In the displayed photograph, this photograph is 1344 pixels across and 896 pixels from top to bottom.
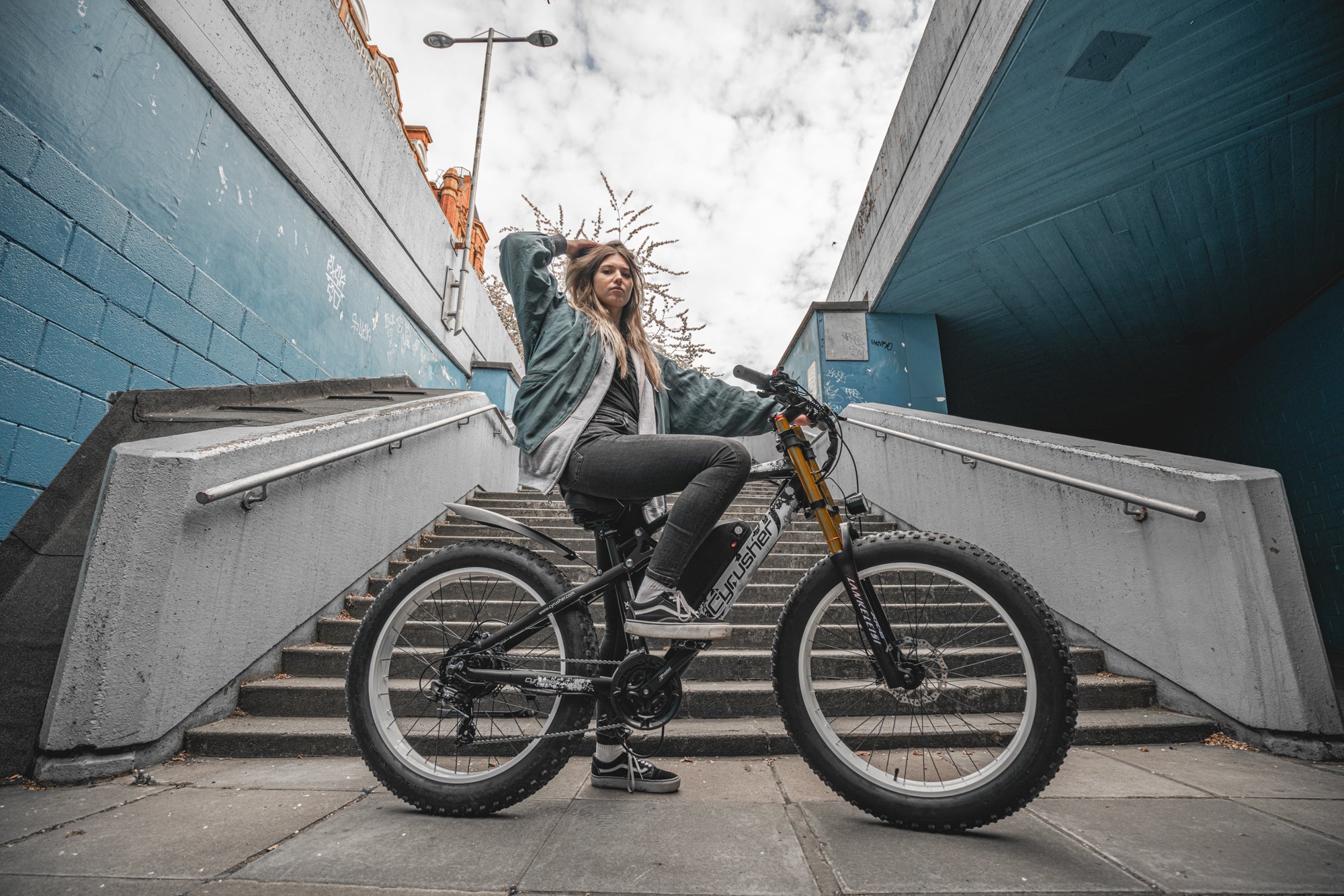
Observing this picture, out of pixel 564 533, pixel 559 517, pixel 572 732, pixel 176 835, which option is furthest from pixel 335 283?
pixel 572 732

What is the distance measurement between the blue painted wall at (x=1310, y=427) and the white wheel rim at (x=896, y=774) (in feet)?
22.9

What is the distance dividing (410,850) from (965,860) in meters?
1.28

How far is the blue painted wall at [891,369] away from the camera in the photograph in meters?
7.26

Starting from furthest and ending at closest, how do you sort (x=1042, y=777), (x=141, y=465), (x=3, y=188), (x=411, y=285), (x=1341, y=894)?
1. (x=411, y=285)
2. (x=3, y=188)
3. (x=141, y=465)
4. (x=1042, y=777)
5. (x=1341, y=894)

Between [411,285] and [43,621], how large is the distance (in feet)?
19.6

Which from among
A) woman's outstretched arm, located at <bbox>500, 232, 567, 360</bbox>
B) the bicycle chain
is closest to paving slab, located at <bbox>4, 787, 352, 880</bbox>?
the bicycle chain

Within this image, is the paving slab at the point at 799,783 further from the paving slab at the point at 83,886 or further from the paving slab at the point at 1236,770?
the paving slab at the point at 83,886

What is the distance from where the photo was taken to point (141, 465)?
204 centimetres

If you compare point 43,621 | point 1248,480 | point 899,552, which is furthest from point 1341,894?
point 43,621

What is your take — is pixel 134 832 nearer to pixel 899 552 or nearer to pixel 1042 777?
pixel 899 552

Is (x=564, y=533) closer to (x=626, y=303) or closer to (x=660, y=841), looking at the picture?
(x=626, y=303)

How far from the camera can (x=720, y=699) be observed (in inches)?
99.1

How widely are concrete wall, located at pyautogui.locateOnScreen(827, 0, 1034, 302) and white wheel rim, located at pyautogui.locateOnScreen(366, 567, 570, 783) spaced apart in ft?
14.7

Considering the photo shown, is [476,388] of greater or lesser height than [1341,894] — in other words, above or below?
above
